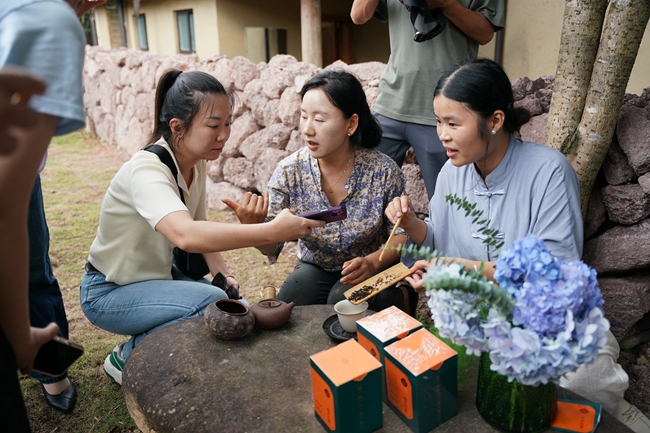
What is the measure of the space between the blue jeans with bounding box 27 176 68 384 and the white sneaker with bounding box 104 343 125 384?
1.09 ft

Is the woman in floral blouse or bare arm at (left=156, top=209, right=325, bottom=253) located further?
the woman in floral blouse

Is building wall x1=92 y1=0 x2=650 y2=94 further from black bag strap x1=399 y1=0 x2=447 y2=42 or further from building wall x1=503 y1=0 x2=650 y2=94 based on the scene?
black bag strap x1=399 y1=0 x2=447 y2=42

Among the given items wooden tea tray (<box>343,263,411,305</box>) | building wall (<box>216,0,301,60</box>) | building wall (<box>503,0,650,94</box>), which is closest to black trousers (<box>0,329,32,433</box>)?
wooden tea tray (<box>343,263,411,305</box>)

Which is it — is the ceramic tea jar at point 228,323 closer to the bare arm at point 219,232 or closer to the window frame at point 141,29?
the bare arm at point 219,232

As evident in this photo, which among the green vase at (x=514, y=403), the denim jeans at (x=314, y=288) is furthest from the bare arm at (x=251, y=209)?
the green vase at (x=514, y=403)

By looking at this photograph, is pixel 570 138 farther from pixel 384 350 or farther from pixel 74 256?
pixel 74 256

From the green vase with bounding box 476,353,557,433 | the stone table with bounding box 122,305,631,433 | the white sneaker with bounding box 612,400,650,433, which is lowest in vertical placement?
the white sneaker with bounding box 612,400,650,433

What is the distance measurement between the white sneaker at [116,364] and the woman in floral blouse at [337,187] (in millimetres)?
871

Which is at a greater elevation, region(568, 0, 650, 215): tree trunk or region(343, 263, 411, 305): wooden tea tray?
region(568, 0, 650, 215): tree trunk

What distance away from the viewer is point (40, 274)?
224 cm

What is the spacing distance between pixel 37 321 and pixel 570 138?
8.70 ft

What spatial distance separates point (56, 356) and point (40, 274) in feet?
3.41

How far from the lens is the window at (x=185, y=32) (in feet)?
28.1

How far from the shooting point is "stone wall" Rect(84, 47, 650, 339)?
2.56 meters
